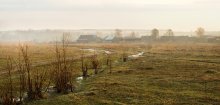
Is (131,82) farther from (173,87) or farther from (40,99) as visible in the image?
(40,99)

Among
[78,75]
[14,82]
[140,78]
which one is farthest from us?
[78,75]

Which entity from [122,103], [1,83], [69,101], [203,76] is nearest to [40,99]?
[69,101]

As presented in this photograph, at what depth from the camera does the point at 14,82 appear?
1367 inches

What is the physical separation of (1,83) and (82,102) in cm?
1072

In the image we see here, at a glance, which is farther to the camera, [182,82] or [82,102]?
[182,82]

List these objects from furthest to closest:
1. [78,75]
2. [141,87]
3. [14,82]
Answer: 1. [78,75]
2. [14,82]
3. [141,87]

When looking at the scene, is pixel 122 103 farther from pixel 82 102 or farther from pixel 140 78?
pixel 140 78

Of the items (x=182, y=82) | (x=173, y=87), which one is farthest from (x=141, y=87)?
(x=182, y=82)

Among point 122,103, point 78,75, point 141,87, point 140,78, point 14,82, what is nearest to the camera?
point 122,103

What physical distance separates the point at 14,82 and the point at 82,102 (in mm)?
10799

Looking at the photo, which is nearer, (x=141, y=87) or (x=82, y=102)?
(x=82, y=102)

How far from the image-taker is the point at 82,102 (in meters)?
26.0

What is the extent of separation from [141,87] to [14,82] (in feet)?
35.4

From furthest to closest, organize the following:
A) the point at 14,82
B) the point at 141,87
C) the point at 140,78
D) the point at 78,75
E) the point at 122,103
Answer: the point at 78,75 → the point at 140,78 → the point at 14,82 → the point at 141,87 → the point at 122,103
